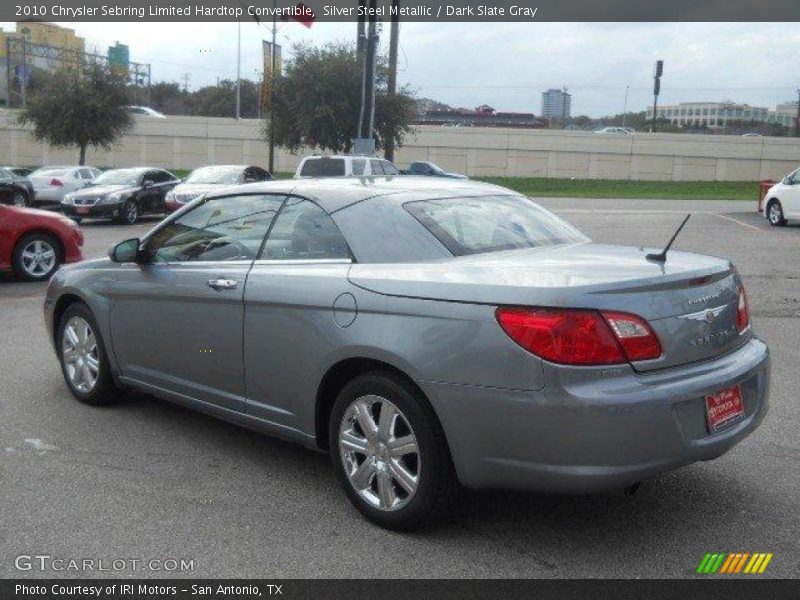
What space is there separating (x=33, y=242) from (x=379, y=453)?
997 centimetres

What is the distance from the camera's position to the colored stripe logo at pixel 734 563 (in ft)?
12.4

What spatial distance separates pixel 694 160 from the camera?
56938mm

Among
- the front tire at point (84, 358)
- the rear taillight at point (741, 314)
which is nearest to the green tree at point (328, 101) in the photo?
the front tire at point (84, 358)

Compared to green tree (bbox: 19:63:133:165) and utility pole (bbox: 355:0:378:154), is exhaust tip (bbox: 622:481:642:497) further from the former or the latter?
green tree (bbox: 19:63:133:165)

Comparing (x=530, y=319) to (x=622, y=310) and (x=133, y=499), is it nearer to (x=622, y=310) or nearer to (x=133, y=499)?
(x=622, y=310)

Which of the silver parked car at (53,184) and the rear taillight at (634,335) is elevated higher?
the rear taillight at (634,335)

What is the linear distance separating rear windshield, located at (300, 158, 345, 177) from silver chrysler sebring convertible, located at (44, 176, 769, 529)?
53.3 feet

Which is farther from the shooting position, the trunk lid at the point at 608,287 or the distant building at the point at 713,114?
the distant building at the point at 713,114

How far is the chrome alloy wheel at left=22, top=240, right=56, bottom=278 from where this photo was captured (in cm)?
1263

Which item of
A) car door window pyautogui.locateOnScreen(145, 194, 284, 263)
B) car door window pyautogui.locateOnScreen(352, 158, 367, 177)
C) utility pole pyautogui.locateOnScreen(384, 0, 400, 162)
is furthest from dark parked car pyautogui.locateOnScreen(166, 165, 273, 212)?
car door window pyautogui.locateOnScreen(145, 194, 284, 263)

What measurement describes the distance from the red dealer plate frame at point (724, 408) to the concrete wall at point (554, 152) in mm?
53029

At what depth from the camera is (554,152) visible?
5703 cm

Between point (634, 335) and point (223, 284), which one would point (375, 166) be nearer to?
point (223, 284)

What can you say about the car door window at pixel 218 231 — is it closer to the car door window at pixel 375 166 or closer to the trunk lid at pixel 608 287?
the trunk lid at pixel 608 287
